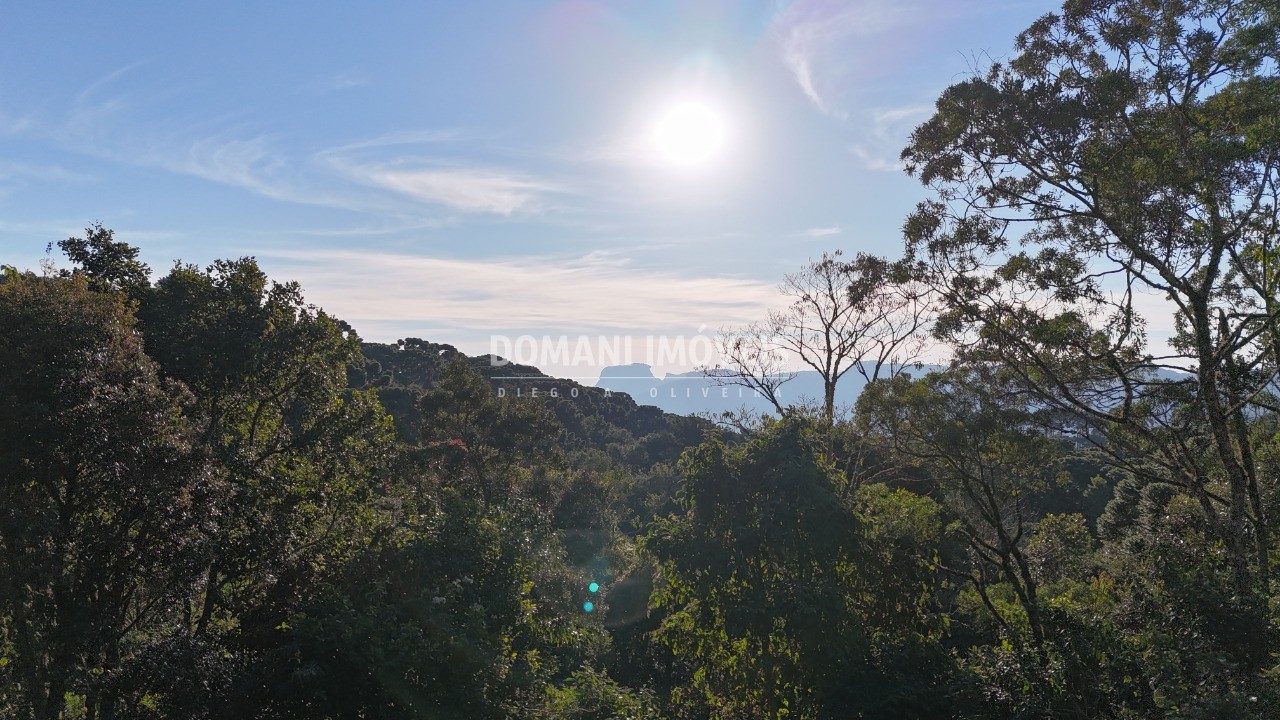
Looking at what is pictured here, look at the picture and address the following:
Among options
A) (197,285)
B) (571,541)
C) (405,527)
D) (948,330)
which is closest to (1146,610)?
(948,330)

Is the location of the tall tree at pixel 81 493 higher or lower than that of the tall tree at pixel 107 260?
lower

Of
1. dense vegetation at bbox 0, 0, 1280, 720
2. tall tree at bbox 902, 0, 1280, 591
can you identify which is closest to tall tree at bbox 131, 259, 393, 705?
dense vegetation at bbox 0, 0, 1280, 720

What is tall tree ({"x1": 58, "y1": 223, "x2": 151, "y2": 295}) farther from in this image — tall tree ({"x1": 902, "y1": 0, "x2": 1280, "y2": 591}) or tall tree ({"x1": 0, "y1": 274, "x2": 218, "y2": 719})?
tall tree ({"x1": 902, "y1": 0, "x2": 1280, "y2": 591})

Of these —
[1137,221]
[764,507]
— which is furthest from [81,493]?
[1137,221]

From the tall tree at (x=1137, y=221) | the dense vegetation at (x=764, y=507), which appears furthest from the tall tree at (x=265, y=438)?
the tall tree at (x=1137, y=221)

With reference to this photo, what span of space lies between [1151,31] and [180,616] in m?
19.9

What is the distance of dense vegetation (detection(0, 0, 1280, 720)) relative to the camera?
8539 mm

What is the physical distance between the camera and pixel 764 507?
37.9 ft

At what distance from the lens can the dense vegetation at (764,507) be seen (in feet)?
28.0

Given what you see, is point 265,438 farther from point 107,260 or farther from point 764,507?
point 764,507

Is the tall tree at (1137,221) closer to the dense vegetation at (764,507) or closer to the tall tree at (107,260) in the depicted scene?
the dense vegetation at (764,507)

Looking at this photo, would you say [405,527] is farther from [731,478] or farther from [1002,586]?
[1002,586]

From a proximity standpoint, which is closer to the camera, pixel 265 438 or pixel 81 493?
pixel 81 493

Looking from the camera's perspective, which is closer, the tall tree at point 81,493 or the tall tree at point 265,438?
the tall tree at point 81,493
